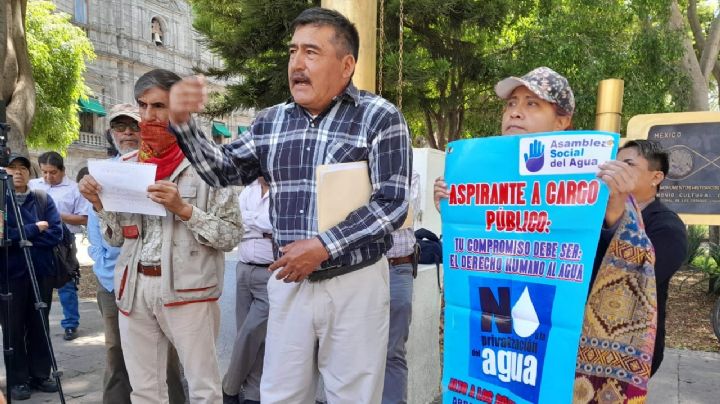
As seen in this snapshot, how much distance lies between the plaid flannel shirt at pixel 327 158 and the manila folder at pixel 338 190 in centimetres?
4

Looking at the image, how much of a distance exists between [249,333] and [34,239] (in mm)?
1957

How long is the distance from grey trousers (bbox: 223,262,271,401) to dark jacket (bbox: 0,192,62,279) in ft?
5.38

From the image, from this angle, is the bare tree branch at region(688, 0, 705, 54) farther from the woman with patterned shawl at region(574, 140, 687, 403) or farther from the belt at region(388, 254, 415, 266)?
the woman with patterned shawl at region(574, 140, 687, 403)

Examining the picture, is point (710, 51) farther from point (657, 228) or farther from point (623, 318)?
point (623, 318)

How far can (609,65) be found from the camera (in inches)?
376

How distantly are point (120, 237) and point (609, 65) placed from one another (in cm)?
911

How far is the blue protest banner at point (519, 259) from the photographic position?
177 cm

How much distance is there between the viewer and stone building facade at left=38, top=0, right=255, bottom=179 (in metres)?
32.9

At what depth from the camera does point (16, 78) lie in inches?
359

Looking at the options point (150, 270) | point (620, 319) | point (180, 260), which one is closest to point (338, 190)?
point (620, 319)

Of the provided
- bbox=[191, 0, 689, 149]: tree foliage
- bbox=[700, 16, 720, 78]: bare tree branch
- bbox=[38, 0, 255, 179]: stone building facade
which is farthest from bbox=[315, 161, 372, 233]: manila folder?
bbox=[38, 0, 255, 179]: stone building facade

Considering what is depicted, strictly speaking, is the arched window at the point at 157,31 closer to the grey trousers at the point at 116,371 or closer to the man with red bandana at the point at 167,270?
the grey trousers at the point at 116,371

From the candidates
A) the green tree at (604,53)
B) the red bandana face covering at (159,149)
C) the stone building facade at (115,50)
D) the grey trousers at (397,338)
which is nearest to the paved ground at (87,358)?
the grey trousers at (397,338)

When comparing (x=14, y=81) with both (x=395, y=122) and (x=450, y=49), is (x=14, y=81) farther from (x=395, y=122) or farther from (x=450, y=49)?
(x=395, y=122)
